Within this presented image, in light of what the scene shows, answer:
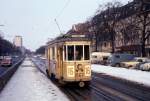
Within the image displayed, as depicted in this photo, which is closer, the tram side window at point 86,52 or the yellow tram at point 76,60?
the yellow tram at point 76,60

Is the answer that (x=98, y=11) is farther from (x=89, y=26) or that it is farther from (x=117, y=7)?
(x=89, y=26)

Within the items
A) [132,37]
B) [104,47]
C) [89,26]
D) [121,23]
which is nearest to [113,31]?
[121,23]

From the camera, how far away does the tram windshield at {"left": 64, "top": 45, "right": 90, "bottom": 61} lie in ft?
75.0

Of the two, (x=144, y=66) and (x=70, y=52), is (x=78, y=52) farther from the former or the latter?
(x=144, y=66)

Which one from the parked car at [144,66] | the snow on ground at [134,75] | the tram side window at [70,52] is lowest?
the snow on ground at [134,75]

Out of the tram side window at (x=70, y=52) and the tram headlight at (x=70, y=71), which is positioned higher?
the tram side window at (x=70, y=52)

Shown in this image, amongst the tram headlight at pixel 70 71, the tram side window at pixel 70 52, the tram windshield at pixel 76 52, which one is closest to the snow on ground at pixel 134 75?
the tram windshield at pixel 76 52

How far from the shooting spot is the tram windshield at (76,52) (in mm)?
22859

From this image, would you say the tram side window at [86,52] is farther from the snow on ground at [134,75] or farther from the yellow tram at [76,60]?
the snow on ground at [134,75]

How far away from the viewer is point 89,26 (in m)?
108

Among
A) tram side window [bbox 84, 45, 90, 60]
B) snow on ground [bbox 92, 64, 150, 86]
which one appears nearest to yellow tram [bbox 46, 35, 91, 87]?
tram side window [bbox 84, 45, 90, 60]

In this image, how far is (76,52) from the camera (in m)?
22.9

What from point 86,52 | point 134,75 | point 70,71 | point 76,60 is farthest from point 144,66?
point 70,71

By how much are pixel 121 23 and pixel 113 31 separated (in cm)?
280
